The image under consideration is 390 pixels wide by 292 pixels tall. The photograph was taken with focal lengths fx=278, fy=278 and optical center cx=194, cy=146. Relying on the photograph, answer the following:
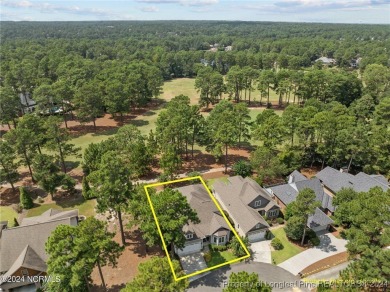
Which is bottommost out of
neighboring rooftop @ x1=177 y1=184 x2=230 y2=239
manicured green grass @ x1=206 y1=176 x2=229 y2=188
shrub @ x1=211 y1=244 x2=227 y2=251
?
manicured green grass @ x1=206 y1=176 x2=229 y2=188

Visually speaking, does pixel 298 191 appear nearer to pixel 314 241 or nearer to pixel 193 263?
pixel 314 241

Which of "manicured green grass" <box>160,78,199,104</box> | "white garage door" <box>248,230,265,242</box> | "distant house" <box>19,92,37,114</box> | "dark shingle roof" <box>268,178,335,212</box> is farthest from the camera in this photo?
"manicured green grass" <box>160,78,199,104</box>

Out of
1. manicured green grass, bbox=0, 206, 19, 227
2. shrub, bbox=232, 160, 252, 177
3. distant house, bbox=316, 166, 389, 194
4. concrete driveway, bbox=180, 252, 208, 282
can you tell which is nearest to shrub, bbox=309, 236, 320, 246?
distant house, bbox=316, 166, 389, 194

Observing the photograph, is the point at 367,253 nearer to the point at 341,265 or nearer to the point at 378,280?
the point at 378,280

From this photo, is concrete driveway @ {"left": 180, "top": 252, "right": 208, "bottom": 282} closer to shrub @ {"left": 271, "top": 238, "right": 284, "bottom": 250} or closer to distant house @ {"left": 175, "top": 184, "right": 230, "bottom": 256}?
distant house @ {"left": 175, "top": 184, "right": 230, "bottom": 256}

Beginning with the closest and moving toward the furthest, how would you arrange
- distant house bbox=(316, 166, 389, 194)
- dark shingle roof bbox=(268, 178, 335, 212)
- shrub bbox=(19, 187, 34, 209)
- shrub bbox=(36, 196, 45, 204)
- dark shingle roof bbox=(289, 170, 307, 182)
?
1. shrub bbox=(19, 187, 34, 209)
2. dark shingle roof bbox=(268, 178, 335, 212)
3. distant house bbox=(316, 166, 389, 194)
4. shrub bbox=(36, 196, 45, 204)
5. dark shingle roof bbox=(289, 170, 307, 182)

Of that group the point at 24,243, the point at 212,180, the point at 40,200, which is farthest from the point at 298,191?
the point at 40,200

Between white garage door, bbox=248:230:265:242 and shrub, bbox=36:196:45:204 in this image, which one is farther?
shrub, bbox=36:196:45:204

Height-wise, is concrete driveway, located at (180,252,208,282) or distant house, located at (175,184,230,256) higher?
distant house, located at (175,184,230,256)
